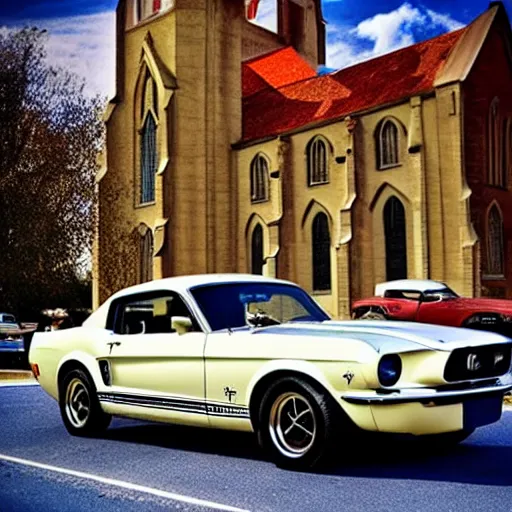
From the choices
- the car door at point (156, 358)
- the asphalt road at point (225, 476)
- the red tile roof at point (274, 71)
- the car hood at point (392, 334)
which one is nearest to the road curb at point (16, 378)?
the asphalt road at point (225, 476)

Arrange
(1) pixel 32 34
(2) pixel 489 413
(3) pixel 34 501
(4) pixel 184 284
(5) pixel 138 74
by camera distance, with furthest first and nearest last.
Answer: (5) pixel 138 74 < (4) pixel 184 284 < (2) pixel 489 413 < (1) pixel 32 34 < (3) pixel 34 501

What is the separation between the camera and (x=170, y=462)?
4.70 m

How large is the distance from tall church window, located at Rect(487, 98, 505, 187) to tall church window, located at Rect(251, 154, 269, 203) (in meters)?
8.33

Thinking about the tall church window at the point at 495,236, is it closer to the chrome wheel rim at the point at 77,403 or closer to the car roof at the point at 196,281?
the car roof at the point at 196,281

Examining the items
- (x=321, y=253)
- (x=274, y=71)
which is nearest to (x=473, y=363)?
(x=321, y=253)

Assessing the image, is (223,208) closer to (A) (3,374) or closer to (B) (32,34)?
(A) (3,374)

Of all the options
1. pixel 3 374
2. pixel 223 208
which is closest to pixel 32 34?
pixel 3 374

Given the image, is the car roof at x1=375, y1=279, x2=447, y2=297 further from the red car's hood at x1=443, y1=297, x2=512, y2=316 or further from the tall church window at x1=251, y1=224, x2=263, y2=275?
the tall church window at x1=251, y1=224, x2=263, y2=275

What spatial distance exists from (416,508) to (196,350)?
170cm

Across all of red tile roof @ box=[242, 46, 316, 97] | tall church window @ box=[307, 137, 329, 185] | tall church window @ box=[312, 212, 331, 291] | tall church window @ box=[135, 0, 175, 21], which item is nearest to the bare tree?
tall church window @ box=[312, 212, 331, 291]

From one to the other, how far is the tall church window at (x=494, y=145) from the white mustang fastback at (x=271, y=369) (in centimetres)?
1844

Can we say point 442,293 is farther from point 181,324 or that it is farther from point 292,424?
point 292,424

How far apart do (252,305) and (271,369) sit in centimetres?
80

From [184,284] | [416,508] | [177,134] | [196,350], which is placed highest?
[177,134]
